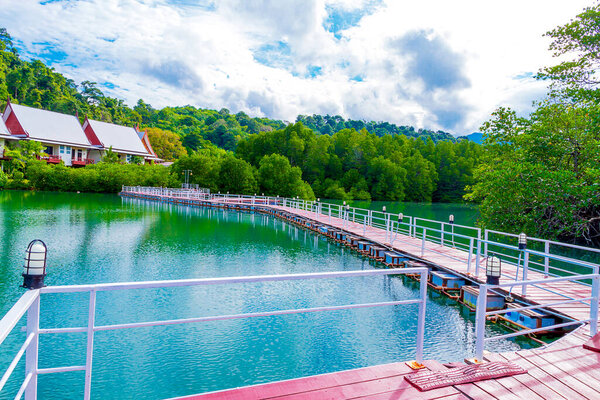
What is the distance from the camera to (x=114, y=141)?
2103 inches

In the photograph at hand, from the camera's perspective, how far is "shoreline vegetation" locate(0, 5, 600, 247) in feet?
44.0

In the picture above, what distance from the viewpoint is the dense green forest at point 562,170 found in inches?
500

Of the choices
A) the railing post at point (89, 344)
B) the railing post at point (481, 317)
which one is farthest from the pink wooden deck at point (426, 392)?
the railing post at point (89, 344)

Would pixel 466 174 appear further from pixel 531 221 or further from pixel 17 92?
pixel 17 92

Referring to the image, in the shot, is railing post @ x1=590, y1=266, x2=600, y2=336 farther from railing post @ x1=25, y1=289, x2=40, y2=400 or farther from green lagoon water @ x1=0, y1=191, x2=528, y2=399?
railing post @ x1=25, y1=289, x2=40, y2=400

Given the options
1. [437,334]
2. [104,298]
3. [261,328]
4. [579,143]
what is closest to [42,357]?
[104,298]

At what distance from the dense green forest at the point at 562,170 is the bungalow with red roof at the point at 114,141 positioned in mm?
48306

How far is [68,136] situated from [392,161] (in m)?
46.4

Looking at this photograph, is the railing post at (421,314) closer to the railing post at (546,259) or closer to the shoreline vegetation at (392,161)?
the railing post at (546,259)

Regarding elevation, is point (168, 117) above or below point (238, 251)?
above

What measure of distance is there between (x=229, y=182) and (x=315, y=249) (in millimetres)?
32321

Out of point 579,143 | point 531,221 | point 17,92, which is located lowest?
point 531,221

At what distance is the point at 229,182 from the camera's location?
4694cm

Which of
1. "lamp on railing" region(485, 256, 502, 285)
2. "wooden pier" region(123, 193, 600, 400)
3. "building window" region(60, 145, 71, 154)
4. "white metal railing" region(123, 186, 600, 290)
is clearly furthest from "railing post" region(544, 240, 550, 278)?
"building window" region(60, 145, 71, 154)
